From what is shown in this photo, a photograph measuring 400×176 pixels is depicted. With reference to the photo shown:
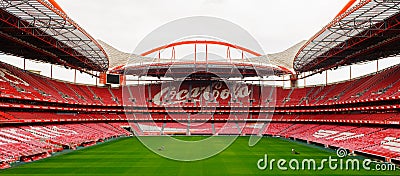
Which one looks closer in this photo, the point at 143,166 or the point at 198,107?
the point at 143,166

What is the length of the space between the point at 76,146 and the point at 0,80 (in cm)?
1332

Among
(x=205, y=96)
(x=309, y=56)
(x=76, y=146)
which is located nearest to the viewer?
(x=76, y=146)

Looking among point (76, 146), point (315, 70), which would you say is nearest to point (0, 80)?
point (76, 146)

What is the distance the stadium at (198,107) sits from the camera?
21328mm

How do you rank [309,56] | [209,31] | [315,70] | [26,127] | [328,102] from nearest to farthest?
[209,31]
[26,127]
[309,56]
[328,102]
[315,70]

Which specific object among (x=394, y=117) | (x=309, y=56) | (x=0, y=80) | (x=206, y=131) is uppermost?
(x=309, y=56)

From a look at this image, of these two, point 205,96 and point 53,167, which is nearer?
point 53,167

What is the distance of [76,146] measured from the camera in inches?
1423

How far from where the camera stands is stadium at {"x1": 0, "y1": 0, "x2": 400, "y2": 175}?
70.0ft

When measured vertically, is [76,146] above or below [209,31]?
below

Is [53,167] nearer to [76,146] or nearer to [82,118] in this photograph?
[76,146]

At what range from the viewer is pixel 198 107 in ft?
221

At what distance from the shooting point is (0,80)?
134ft

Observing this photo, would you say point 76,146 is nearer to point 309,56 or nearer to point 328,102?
point 309,56
